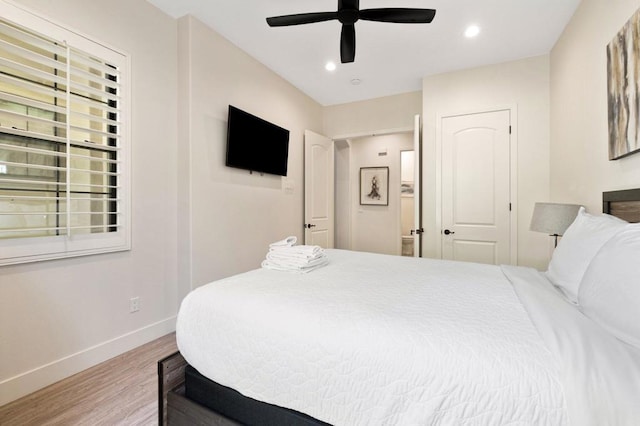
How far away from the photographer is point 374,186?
17.5ft

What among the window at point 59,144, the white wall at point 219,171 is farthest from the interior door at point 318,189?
the window at point 59,144

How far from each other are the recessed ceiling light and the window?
2.97m

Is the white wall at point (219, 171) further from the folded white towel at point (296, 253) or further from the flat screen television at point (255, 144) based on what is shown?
the folded white towel at point (296, 253)

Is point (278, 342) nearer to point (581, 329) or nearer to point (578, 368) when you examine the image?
point (578, 368)

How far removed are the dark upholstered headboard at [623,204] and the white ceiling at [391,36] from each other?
5.51 ft

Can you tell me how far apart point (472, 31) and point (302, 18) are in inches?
66.4

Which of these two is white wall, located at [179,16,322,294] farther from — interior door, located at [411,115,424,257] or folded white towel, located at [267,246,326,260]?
interior door, located at [411,115,424,257]

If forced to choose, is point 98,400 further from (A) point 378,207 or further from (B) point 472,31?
(A) point 378,207

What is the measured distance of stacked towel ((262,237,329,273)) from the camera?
1795mm

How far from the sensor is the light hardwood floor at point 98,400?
152 cm

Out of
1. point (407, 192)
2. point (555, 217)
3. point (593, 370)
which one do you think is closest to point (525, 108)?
point (555, 217)

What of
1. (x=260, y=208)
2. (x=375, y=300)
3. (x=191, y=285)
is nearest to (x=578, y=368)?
(x=375, y=300)

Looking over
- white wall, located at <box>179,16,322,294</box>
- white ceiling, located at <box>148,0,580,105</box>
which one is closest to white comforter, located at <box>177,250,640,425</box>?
white wall, located at <box>179,16,322,294</box>

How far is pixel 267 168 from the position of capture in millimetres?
3350
